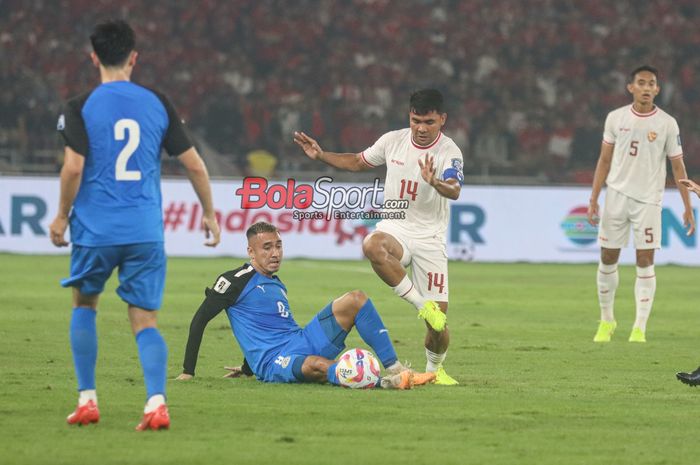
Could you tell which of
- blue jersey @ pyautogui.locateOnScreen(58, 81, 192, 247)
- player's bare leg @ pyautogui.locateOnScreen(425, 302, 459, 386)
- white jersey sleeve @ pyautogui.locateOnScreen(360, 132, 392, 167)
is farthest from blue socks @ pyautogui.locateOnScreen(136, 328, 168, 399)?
white jersey sleeve @ pyautogui.locateOnScreen(360, 132, 392, 167)

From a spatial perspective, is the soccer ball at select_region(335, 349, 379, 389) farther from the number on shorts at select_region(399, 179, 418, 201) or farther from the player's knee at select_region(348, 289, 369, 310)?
the number on shorts at select_region(399, 179, 418, 201)

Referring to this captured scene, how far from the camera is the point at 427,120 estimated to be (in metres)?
9.37

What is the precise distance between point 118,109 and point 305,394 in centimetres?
250

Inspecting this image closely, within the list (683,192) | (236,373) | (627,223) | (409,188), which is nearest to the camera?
(236,373)

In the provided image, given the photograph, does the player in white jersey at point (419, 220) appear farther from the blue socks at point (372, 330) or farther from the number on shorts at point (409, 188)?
the blue socks at point (372, 330)

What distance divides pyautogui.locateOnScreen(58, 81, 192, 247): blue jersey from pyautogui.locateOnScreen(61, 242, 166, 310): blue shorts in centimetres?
5

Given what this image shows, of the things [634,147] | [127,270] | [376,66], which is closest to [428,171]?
[127,270]

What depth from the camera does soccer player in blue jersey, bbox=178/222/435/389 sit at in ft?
28.2

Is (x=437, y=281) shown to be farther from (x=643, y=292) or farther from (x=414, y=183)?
(x=643, y=292)

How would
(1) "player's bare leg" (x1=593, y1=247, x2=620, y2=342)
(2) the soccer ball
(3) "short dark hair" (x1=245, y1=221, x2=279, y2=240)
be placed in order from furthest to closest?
1. (1) "player's bare leg" (x1=593, y1=247, x2=620, y2=342)
2. (3) "short dark hair" (x1=245, y1=221, x2=279, y2=240)
3. (2) the soccer ball

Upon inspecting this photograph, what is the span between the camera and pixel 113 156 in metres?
6.56

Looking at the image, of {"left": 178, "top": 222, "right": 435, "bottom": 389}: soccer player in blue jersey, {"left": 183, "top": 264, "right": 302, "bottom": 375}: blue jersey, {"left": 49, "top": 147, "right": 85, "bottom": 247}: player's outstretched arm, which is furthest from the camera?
{"left": 183, "top": 264, "right": 302, "bottom": 375}: blue jersey

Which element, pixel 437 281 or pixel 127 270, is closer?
pixel 127 270
